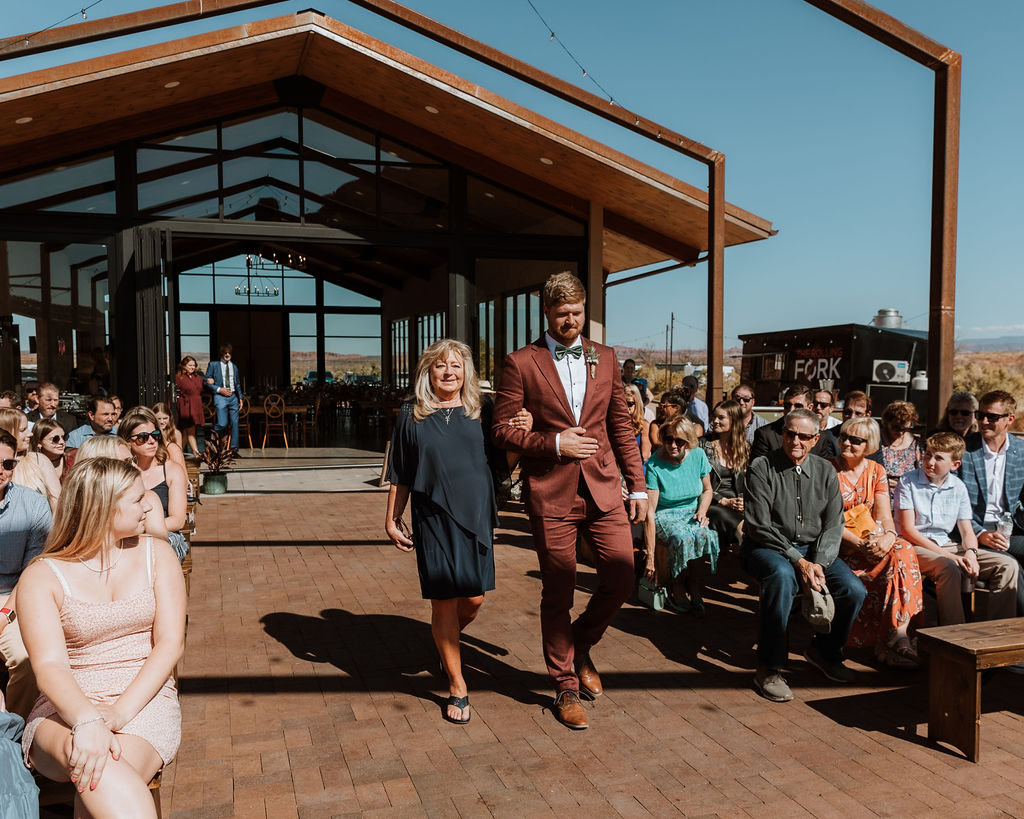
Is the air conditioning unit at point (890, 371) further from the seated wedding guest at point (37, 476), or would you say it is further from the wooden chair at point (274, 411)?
the seated wedding guest at point (37, 476)

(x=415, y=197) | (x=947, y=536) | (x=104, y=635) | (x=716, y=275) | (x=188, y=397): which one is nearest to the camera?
(x=104, y=635)

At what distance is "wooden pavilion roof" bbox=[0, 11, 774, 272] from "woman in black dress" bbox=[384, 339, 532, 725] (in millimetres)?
6282

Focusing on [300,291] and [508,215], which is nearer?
[508,215]

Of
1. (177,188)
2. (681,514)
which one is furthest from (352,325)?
(681,514)

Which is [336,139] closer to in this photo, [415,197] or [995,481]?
[415,197]

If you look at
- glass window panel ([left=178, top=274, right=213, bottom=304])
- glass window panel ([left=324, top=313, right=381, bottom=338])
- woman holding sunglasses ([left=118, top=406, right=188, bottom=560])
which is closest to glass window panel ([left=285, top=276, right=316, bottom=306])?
glass window panel ([left=324, top=313, right=381, bottom=338])

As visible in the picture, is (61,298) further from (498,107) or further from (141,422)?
(141,422)

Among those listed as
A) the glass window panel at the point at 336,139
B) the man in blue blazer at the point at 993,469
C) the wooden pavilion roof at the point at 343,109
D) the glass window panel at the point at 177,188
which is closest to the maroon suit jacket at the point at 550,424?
the man in blue blazer at the point at 993,469

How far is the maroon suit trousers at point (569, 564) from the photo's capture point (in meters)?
3.45

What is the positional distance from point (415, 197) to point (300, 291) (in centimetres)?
1081

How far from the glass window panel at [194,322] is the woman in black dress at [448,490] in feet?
60.4

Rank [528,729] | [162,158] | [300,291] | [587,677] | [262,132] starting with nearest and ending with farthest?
1. [528,729]
2. [587,677]
3. [162,158]
4. [262,132]
5. [300,291]

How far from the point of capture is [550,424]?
11.3 feet

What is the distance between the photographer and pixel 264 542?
697 cm
